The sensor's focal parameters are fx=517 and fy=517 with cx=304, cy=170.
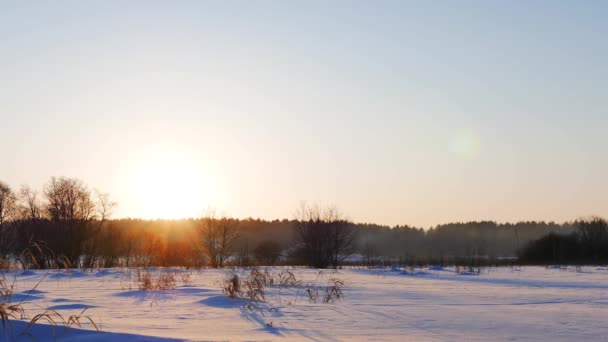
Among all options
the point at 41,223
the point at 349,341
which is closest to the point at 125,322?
the point at 349,341

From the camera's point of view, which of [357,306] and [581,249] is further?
[581,249]

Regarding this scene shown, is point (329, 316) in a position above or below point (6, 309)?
below

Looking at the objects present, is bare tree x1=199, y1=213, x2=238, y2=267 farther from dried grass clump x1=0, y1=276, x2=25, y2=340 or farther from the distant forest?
dried grass clump x1=0, y1=276, x2=25, y2=340

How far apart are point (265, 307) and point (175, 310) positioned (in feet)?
3.73

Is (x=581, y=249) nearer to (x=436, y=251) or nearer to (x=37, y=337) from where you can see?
(x=37, y=337)

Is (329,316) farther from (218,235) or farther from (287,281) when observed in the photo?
(218,235)

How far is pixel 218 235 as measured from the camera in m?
31.0

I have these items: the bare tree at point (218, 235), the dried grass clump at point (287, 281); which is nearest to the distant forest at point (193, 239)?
the bare tree at point (218, 235)

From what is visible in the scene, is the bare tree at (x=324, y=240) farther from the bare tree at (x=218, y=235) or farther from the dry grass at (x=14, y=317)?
the dry grass at (x=14, y=317)

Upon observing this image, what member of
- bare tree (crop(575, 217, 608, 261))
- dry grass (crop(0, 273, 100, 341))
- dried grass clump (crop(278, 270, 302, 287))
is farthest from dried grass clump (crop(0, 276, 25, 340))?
bare tree (crop(575, 217, 608, 261))

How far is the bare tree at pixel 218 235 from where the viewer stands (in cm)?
3003

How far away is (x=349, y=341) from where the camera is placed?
4320mm

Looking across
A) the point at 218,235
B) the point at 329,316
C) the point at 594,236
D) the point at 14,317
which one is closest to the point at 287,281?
the point at 329,316

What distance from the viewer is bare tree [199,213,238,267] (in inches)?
→ 1182
